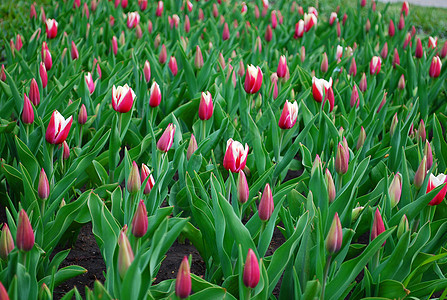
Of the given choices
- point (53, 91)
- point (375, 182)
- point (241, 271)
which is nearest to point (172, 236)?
point (241, 271)

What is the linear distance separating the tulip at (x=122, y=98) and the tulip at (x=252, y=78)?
0.54 metres

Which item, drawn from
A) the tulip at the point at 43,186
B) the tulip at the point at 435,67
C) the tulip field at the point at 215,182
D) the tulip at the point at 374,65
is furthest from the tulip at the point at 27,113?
the tulip at the point at 435,67

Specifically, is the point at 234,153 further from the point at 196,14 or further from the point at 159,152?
the point at 196,14

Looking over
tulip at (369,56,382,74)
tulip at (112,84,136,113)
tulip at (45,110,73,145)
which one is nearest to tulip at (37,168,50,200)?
tulip at (45,110,73,145)

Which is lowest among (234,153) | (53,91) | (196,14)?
(196,14)

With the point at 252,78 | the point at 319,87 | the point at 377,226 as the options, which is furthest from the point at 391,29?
the point at 377,226

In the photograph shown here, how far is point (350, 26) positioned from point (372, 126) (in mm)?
2400

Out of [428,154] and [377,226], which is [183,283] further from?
[428,154]

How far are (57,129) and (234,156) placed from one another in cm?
58

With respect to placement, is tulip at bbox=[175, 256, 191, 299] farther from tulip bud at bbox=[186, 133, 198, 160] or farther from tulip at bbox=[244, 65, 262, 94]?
tulip at bbox=[244, 65, 262, 94]

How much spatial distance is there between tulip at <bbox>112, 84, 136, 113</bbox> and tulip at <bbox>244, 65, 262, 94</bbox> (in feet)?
1.79

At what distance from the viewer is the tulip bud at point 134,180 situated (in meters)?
1.54

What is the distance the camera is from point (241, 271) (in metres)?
1.30

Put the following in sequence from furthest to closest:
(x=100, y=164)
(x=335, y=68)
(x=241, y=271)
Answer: (x=335, y=68), (x=100, y=164), (x=241, y=271)
